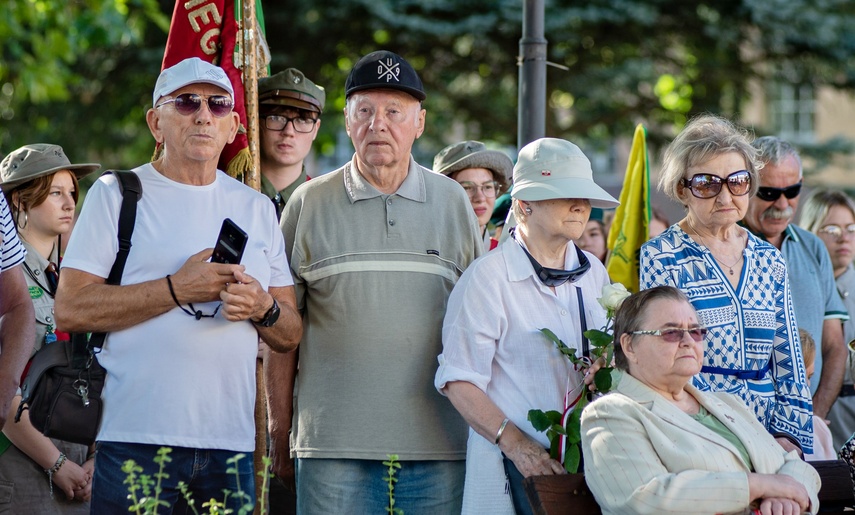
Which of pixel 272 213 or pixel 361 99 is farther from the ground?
pixel 361 99

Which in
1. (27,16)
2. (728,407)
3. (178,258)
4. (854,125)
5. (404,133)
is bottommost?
(728,407)

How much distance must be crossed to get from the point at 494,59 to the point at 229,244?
1162cm

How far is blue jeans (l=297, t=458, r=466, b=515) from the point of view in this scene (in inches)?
161

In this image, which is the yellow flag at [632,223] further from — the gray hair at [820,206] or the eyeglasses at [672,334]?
the eyeglasses at [672,334]

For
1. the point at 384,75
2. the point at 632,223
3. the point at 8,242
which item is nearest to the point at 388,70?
the point at 384,75

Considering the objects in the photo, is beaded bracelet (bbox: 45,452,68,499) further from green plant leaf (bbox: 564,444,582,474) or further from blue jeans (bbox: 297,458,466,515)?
green plant leaf (bbox: 564,444,582,474)

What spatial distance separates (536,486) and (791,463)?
895 mm

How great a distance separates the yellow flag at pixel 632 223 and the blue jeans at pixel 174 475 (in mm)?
2359

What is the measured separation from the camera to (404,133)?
419cm

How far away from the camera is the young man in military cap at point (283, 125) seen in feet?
17.0

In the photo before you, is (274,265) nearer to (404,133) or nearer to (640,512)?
(404,133)

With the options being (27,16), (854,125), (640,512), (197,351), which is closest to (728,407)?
(640,512)

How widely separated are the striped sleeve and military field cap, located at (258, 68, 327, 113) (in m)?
1.52

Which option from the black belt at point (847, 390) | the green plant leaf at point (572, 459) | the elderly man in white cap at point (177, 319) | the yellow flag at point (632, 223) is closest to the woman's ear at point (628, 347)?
the green plant leaf at point (572, 459)
